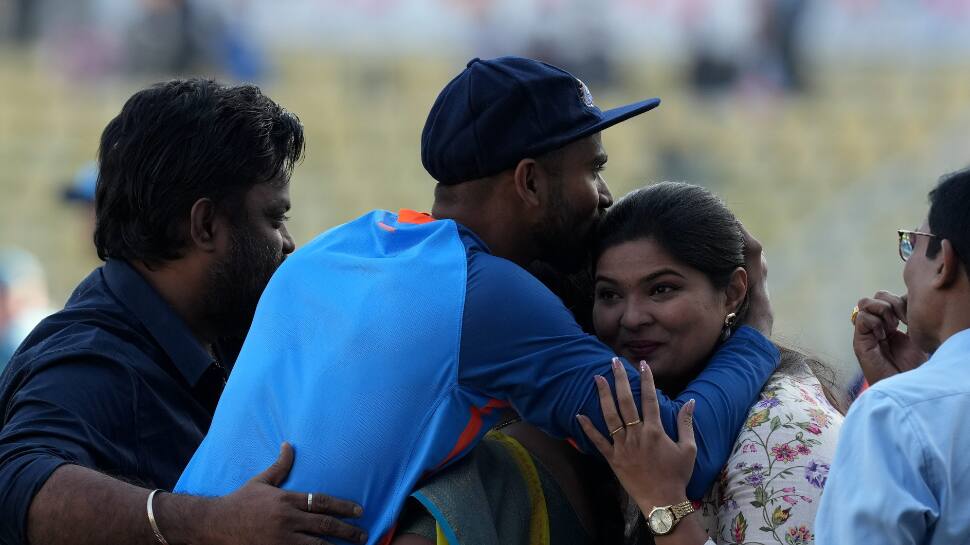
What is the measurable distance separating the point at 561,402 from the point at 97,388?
98cm

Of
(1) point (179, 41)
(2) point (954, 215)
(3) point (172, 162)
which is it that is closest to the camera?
(2) point (954, 215)

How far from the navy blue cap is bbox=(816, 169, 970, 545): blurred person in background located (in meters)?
0.75

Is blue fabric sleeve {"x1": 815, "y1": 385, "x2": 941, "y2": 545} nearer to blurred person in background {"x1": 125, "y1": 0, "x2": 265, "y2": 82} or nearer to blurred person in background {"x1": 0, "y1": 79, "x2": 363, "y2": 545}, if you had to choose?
blurred person in background {"x1": 0, "y1": 79, "x2": 363, "y2": 545}

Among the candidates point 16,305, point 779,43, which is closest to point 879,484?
point 16,305

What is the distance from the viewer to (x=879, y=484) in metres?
1.88

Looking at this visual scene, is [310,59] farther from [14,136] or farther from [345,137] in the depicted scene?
[14,136]

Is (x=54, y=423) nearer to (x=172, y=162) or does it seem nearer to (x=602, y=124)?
(x=172, y=162)

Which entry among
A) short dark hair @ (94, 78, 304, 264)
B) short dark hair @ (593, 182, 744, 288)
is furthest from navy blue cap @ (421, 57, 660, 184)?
short dark hair @ (94, 78, 304, 264)

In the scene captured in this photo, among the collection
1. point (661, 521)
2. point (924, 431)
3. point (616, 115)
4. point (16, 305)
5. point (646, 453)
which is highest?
point (616, 115)

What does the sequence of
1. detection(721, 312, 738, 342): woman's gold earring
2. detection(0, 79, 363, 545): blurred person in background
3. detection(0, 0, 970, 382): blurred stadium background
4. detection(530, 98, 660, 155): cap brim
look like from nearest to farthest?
detection(0, 79, 363, 545): blurred person in background < detection(530, 98, 660, 155): cap brim < detection(721, 312, 738, 342): woman's gold earring < detection(0, 0, 970, 382): blurred stadium background

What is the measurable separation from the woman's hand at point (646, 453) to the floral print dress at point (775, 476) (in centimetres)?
10

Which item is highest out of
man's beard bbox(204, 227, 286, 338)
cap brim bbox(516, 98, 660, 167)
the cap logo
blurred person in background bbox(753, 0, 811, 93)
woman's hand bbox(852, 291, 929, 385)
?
the cap logo

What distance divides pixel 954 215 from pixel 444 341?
2.87 ft

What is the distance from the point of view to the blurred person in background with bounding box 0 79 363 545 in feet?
8.00
